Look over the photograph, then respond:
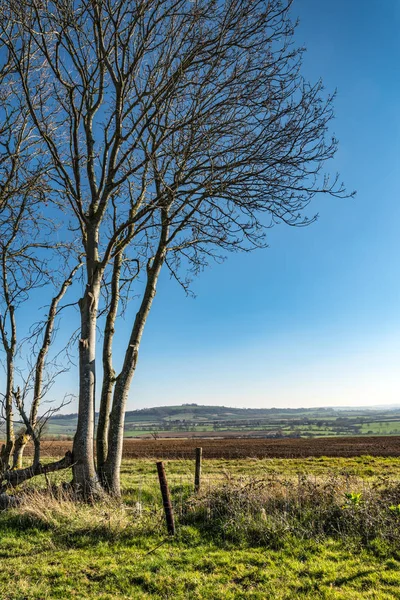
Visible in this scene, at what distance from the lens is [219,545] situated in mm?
6754

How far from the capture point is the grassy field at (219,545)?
206 inches

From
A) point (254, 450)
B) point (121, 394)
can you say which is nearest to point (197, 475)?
point (121, 394)

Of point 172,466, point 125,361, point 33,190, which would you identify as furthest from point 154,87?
point 172,466

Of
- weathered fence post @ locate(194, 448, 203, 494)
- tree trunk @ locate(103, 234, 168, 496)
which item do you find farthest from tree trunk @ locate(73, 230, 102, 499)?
weathered fence post @ locate(194, 448, 203, 494)

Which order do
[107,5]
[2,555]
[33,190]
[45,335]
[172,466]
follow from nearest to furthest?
[2,555]
[107,5]
[33,190]
[45,335]
[172,466]

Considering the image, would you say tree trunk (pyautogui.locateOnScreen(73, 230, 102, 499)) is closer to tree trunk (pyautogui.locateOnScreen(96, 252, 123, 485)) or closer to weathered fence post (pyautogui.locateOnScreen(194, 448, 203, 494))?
tree trunk (pyautogui.locateOnScreen(96, 252, 123, 485))

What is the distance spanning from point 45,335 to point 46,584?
31.2ft

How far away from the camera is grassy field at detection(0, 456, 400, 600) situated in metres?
5.23

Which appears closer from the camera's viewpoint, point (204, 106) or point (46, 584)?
point (46, 584)

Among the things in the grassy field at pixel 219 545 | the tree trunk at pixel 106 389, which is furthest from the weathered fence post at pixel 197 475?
the tree trunk at pixel 106 389

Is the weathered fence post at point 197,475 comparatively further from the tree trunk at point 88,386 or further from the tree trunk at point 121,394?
the tree trunk at point 88,386

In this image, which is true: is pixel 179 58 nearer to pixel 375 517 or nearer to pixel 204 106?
pixel 204 106

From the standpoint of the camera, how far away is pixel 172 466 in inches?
751

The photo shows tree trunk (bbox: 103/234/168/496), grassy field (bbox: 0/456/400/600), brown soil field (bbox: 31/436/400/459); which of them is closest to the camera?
grassy field (bbox: 0/456/400/600)
